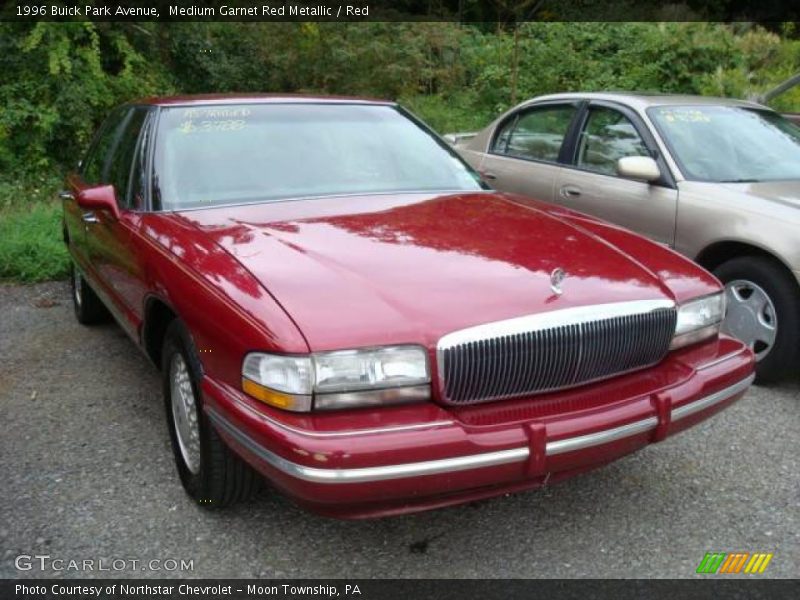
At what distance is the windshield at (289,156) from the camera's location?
3.44m

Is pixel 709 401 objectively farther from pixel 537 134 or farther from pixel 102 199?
pixel 537 134

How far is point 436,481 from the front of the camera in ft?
7.29

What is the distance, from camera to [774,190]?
445 cm

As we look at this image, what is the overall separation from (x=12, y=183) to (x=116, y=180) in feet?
23.7

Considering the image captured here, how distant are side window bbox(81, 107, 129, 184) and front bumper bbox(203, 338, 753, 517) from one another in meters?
2.46

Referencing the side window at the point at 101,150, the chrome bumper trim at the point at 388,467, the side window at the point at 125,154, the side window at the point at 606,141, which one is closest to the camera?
the chrome bumper trim at the point at 388,467

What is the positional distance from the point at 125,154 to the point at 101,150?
0.86 metres

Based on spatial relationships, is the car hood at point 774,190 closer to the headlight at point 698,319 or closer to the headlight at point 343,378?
the headlight at point 698,319

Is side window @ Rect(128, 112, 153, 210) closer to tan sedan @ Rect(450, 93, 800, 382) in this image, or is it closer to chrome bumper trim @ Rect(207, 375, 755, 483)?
chrome bumper trim @ Rect(207, 375, 755, 483)

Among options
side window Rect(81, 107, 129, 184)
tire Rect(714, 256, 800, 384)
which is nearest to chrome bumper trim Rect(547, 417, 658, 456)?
tire Rect(714, 256, 800, 384)

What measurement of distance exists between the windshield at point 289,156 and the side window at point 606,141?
161 cm
